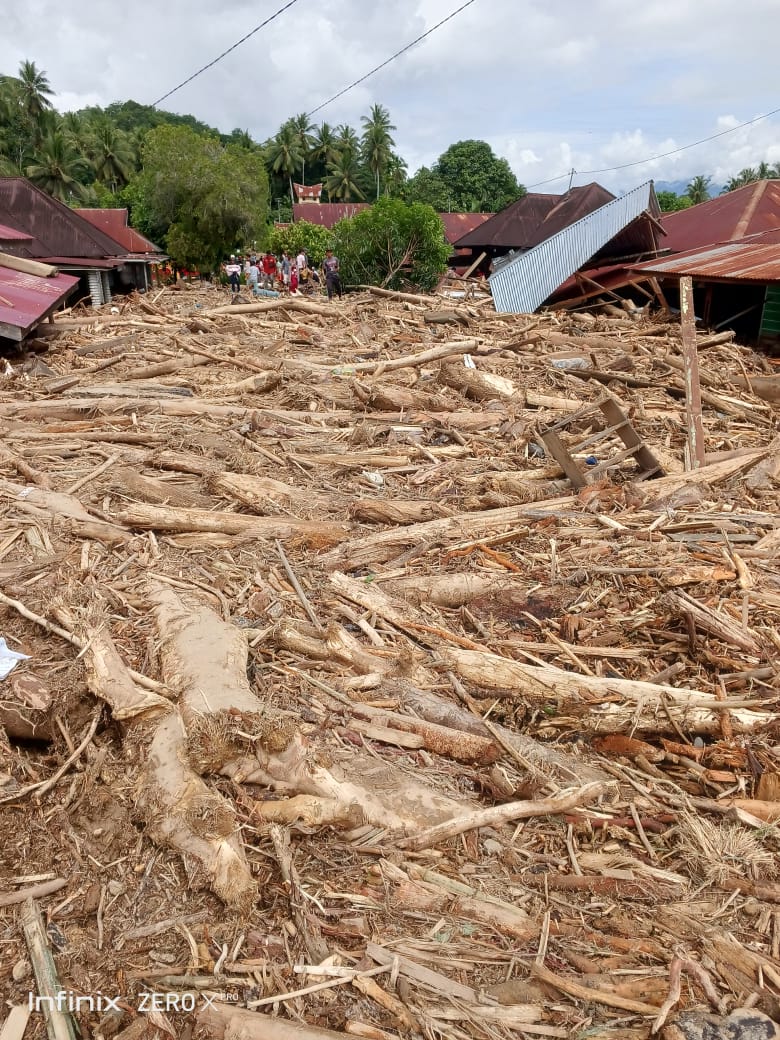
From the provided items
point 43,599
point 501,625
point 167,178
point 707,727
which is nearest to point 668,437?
point 501,625

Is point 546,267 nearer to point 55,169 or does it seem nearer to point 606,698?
point 606,698

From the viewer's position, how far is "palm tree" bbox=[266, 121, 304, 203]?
67.5 metres

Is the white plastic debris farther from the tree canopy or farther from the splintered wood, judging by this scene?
the tree canopy

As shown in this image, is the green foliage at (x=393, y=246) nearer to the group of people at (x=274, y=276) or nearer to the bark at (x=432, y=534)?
the group of people at (x=274, y=276)

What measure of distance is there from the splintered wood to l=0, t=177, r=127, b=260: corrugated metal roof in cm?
2294

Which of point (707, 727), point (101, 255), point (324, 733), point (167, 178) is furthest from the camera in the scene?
point (167, 178)

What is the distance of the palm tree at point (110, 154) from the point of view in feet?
188

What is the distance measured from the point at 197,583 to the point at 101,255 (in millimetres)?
26663

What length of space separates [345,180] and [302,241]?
32.9 meters

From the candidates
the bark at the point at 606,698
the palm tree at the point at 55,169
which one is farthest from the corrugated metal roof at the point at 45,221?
the bark at the point at 606,698

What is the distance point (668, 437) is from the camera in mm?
8570

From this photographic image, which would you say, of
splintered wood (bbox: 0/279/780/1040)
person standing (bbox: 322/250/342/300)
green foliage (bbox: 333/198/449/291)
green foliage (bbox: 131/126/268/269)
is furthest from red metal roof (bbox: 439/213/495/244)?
splintered wood (bbox: 0/279/780/1040)

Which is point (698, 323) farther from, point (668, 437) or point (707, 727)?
point (707, 727)

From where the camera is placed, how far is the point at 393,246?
23203 millimetres
